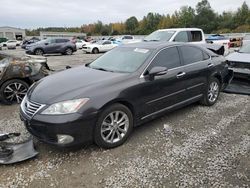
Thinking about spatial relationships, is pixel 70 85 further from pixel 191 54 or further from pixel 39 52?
pixel 39 52

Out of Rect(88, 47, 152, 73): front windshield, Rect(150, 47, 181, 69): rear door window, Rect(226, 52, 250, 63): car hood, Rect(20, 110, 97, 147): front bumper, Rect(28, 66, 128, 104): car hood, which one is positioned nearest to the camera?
Rect(20, 110, 97, 147): front bumper

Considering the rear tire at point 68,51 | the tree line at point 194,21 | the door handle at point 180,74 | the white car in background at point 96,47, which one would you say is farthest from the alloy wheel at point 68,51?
the tree line at point 194,21

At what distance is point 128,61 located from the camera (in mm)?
4473

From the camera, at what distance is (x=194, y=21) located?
237 feet

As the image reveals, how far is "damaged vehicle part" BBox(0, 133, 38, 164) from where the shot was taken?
3.42 metres

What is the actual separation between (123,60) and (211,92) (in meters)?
2.32

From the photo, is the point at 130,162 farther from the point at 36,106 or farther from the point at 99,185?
the point at 36,106

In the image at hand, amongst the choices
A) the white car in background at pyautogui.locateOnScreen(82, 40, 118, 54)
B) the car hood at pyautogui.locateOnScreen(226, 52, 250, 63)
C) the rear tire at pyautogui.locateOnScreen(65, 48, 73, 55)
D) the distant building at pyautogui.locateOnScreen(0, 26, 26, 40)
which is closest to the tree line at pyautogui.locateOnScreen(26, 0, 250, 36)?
the distant building at pyautogui.locateOnScreen(0, 26, 26, 40)

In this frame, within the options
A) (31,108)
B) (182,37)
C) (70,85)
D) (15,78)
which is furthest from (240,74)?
(15,78)

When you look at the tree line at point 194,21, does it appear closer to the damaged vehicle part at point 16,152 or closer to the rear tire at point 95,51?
the rear tire at point 95,51

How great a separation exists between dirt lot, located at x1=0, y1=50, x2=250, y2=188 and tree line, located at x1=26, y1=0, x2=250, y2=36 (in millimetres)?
63164

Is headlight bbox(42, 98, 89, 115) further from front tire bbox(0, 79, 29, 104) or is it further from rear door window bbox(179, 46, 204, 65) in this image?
front tire bbox(0, 79, 29, 104)

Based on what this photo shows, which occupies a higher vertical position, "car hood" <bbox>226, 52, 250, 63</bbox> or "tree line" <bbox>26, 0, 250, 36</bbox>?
"tree line" <bbox>26, 0, 250, 36</bbox>

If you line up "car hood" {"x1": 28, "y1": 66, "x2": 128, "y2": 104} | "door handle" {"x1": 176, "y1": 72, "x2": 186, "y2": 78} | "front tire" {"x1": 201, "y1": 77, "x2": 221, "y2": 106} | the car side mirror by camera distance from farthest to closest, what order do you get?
1. "front tire" {"x1": 201, "y1": 77, "x2": 221, "y2": 106}
2. "door handle" {"x1": 176, "y1": 72, "x2": 186, "y2": 78}
3. the car side mirror
4. "car hood" {"x1": 28, "y1": 66, "x2": 128, "y2": 104}
